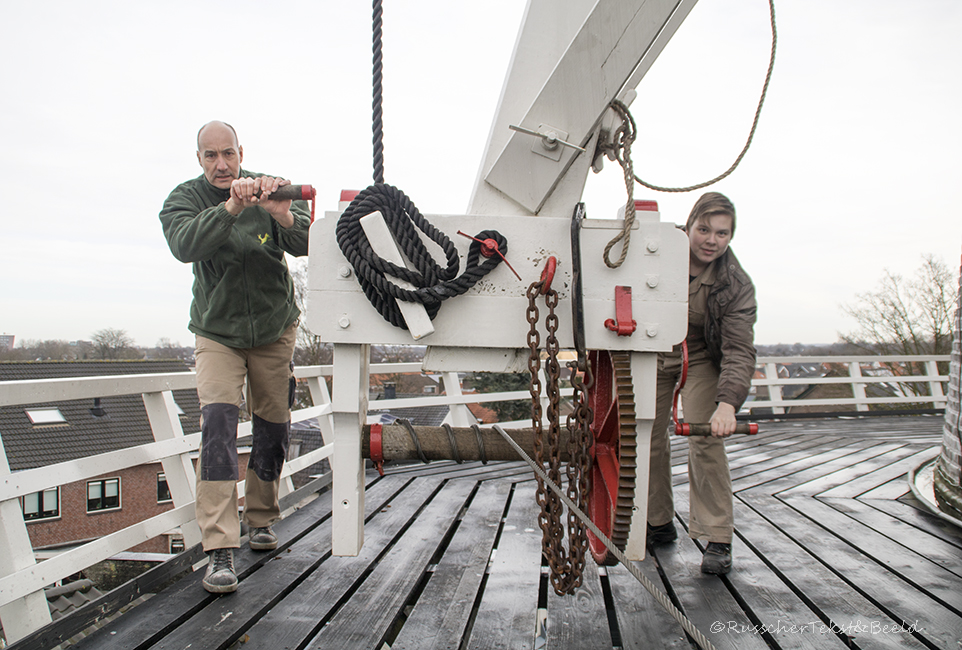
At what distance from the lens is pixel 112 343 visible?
114 ft

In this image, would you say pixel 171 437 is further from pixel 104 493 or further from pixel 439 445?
pixel 104 493

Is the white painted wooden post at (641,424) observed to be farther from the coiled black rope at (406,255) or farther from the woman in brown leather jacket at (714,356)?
the woman in brown leather jacket at (714,356)

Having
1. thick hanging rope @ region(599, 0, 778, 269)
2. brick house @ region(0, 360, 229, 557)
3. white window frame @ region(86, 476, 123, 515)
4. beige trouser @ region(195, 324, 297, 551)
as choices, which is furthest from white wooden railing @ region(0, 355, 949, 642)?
white window frame @ region(86, 476, 123, 515)

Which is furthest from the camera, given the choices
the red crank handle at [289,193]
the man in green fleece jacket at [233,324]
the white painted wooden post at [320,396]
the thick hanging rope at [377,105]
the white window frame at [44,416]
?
the white window frame at [44,416]

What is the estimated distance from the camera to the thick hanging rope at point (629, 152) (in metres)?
1.41

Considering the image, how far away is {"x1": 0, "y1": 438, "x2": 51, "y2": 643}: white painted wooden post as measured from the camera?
1587 millimetres

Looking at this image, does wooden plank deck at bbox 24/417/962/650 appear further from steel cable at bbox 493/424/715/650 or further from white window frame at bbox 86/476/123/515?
white window frame at bbox 86/476/123/515

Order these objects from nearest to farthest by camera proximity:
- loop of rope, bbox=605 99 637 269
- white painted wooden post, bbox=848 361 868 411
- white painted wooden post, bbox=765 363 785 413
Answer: loop of rope, bbox=605 99 637 269
white painted wooden post, bbox=765 363 785 413
white painted wooden post, bbox=848 361 868 411

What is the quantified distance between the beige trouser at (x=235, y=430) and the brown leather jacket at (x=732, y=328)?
5.78 feet

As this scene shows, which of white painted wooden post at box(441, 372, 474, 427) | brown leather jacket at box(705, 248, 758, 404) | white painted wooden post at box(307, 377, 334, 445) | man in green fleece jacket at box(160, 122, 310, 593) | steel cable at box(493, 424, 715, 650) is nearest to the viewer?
steel cable at box(493, 424, 715, 650)

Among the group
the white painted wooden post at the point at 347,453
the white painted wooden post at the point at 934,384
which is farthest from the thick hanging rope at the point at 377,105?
the white painted wooden post at the point at 934,384

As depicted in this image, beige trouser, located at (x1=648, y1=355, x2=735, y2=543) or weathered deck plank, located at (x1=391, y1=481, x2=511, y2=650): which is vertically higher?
beige trouser, located at (x1=648, y1=355, x2=735, y2=543)

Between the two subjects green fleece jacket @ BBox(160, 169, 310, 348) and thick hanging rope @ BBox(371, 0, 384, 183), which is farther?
green fleece jacket @ BBox(160, 169, 310, 348)

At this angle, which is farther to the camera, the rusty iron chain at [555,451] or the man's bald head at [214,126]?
the man's bald head at [214,126]
